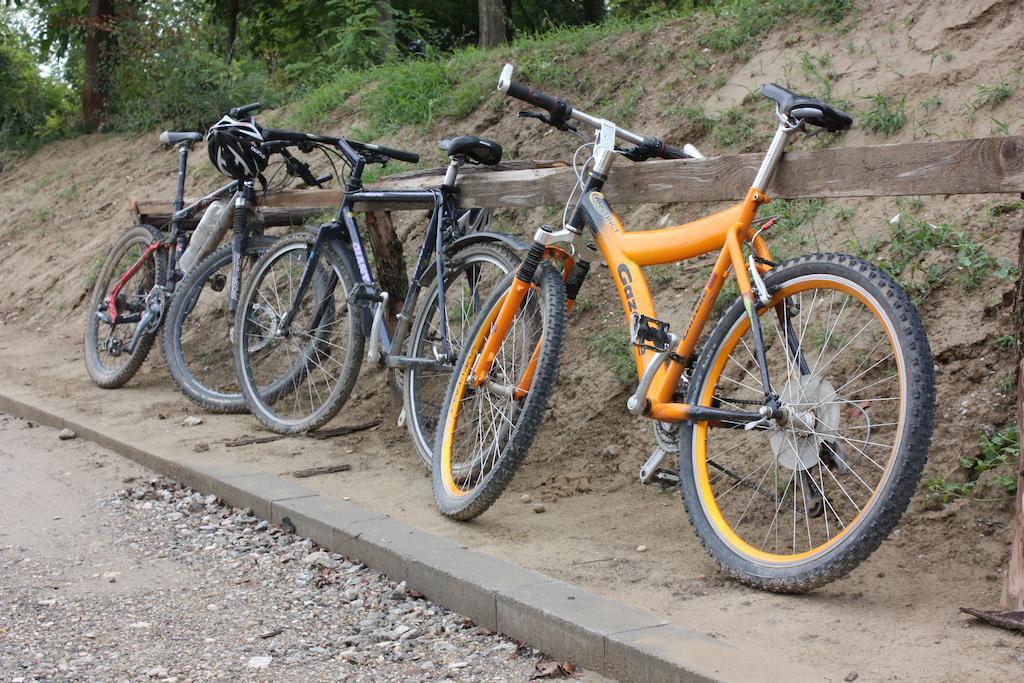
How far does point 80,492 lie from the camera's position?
5539 millimetres

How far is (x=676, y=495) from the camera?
187 inches

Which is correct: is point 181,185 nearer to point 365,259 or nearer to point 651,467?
point 365,259

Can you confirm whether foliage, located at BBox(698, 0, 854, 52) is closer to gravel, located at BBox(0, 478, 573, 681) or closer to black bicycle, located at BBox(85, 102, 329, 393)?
black bicycle, located at BBox(85, 102, 329, 393)

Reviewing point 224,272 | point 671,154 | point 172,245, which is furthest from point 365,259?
point 172,245

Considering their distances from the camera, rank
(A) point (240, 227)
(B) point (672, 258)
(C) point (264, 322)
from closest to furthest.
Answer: (B) point (672, 258)
(C) point (264, 322)
(A) point (240, 227)

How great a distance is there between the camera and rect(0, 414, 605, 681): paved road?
3486 millimetres

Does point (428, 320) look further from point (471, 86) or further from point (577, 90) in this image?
point (471, 86)

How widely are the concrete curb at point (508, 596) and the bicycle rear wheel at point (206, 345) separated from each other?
63.9 inches

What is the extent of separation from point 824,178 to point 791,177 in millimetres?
112

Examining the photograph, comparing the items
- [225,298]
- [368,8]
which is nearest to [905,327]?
[225,298]

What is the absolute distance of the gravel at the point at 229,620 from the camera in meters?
3.47

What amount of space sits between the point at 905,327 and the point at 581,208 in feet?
5.07

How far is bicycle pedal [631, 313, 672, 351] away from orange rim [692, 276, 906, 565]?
9.0 inches

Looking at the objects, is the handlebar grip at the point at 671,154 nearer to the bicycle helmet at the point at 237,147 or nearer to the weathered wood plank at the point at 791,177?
the weathered wood plank at the point at 791,177
